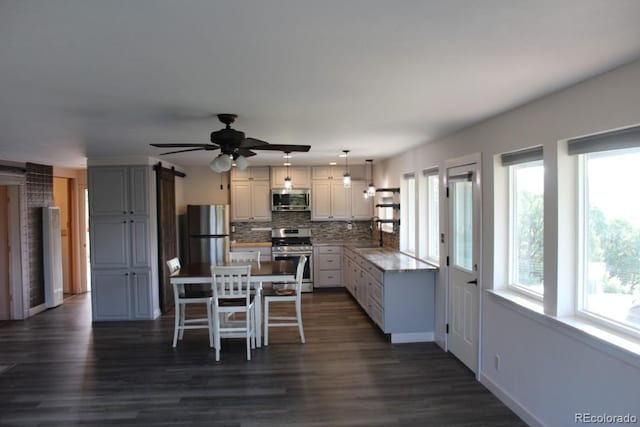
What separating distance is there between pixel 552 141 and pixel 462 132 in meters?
1.38

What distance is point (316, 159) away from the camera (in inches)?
267

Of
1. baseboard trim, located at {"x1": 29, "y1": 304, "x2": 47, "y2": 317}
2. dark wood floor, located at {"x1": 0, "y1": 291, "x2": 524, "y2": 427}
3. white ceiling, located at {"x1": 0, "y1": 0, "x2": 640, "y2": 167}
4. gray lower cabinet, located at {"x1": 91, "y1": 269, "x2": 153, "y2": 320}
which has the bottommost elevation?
dark wood floor, located at {"x1": 0, "y1": 291, "x2": 524, "y2": 427}

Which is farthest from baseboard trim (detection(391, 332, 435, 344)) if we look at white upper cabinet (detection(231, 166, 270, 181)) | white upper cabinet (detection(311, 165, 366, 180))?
white upper cabinet (detection(231, 166, 270, 181))

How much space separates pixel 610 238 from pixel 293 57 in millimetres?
A: 2143

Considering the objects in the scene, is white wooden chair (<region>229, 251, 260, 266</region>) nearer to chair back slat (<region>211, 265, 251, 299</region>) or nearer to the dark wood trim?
chair back slat (<region>211, 265, 251, 299</region>)

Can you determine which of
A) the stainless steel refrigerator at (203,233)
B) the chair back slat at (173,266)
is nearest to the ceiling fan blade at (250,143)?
the chair back slat at (173,266)

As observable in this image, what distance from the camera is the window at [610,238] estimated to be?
232 cm

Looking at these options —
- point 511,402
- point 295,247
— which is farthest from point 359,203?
point 511,402

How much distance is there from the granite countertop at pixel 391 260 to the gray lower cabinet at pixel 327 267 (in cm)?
98

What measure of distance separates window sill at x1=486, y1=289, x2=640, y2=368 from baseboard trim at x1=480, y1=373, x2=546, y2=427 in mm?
694

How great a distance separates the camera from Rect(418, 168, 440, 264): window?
5.17 metres

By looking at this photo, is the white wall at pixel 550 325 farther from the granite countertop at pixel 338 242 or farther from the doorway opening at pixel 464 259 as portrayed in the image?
the granite countertop at pixel 338 242

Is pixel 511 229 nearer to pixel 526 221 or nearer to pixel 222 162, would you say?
pixel 526 221

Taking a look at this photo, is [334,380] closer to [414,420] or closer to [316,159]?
[414,420]
